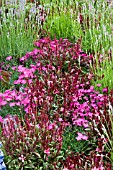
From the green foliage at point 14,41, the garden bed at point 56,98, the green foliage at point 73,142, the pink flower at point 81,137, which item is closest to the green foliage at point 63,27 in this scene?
the garden bed at point 56,98

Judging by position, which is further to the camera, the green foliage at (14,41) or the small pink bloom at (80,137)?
the green foliage at (14,41)

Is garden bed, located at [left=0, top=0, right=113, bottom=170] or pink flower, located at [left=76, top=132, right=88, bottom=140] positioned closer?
garden bed, located at [left=0, top=0, right=113, bottom=170]

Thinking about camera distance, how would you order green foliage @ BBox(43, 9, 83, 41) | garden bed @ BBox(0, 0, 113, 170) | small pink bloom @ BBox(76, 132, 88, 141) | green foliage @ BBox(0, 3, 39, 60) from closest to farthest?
1. garden bed @ BBox(0, 0, 113, 170)
2. small pink bloom @ BBox(76, 132, 88, 141)
3. green foliage @ BBox(0, 3, 39, 60)
4. green foliage @ BBox(43, 9, 83, 41)

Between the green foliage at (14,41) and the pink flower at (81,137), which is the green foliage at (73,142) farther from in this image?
the green foliage at (14,41)

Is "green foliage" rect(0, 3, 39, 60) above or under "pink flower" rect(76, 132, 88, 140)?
above

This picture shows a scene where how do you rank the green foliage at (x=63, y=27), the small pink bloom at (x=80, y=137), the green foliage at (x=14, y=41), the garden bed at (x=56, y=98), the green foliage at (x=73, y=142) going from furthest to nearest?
the green foliage at (x=63, y=27) → the green foliage at (x=14, y=41) → the green foliage at (x=73, y=142) → the small pink bloom at (x=80, y=137) → the garden bed at (x=56, y=98)

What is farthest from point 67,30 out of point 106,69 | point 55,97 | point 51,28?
point 55,97

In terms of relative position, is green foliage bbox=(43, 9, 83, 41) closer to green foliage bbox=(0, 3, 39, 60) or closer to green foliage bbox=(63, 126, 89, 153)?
green foliage bbox=(0, 3, 39, 60)

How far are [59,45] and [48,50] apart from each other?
16 centimetres

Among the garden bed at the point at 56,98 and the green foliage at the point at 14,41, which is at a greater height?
the green foliage at the point at 14,41

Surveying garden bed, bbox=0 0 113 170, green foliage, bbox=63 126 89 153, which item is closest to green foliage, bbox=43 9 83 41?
garden bed, bbox=0 0 113 170

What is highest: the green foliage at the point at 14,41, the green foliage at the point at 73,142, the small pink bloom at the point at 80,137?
the green foliage at the point at 14,41

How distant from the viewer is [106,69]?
4.46m

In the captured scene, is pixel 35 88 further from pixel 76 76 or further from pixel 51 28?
pixel 51 28
